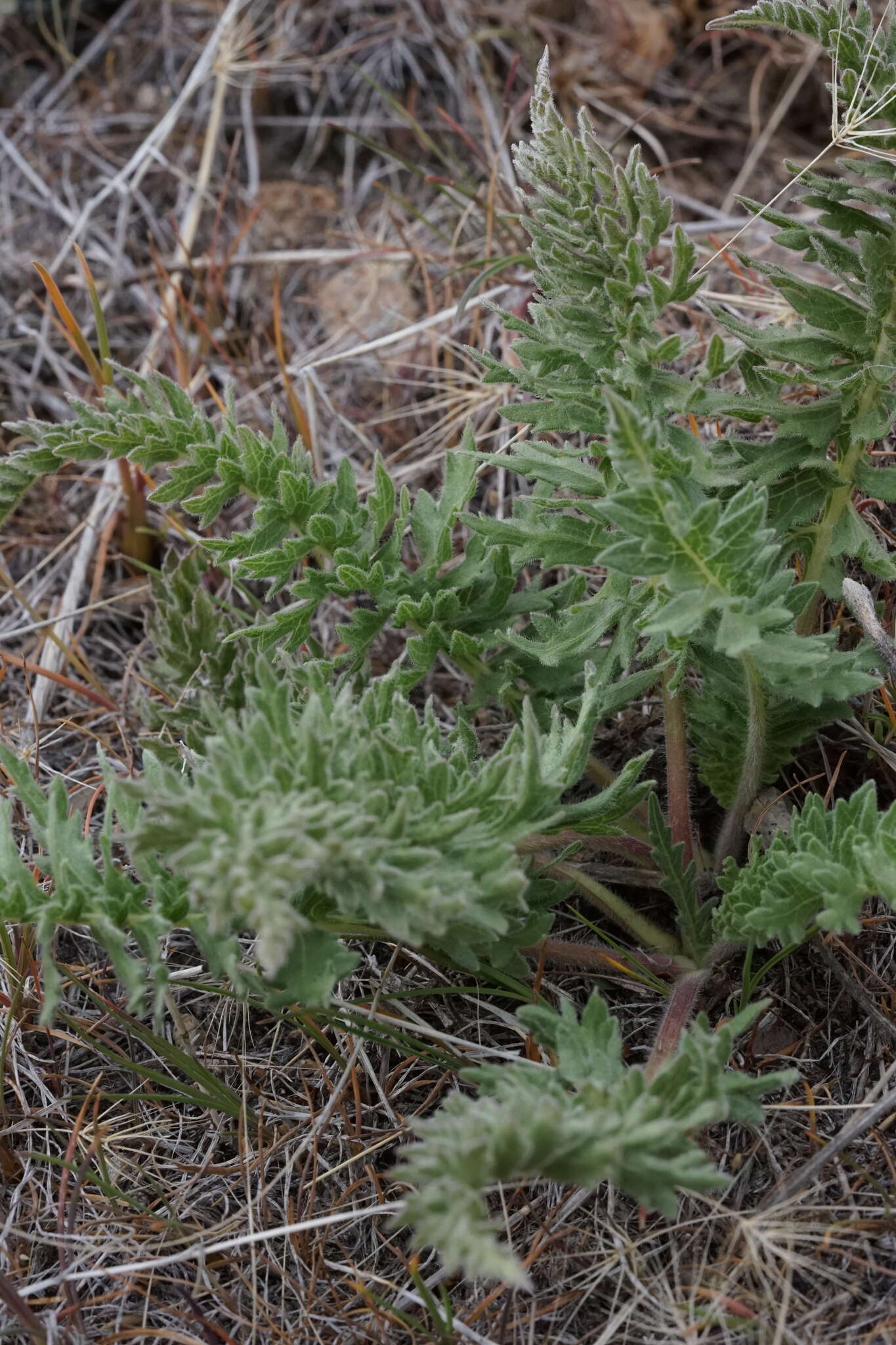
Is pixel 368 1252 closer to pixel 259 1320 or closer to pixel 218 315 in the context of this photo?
pixel 259 1320

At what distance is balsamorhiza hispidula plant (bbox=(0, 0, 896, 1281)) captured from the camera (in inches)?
73.3

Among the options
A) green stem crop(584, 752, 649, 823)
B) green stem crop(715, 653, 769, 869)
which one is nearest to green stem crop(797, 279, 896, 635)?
green stem crop(715, 653, 769, 869)

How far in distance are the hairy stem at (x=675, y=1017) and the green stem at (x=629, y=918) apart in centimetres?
9

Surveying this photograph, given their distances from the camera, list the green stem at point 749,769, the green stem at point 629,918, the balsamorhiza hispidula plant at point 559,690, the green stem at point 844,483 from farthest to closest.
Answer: the green stem at point 629,918
the green stem at point 844,483
the green stem at point 749,769
the balsamorhiza hispidula plant at point 559,690

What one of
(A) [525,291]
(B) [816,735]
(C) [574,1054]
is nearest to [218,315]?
Answer: (A) [525,291]

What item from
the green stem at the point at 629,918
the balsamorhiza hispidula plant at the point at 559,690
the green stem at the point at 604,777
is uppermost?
the balsamorhiza hispidula plant at the point at 559,690

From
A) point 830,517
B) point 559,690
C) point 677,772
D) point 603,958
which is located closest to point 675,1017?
point 603,958

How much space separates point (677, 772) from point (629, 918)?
35cm

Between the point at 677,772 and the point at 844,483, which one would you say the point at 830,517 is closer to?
the point at 844,483

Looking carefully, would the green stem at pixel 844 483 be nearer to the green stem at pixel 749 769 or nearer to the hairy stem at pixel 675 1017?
the green stem at pixel 749 769

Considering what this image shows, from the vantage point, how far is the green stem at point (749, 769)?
2447 mm

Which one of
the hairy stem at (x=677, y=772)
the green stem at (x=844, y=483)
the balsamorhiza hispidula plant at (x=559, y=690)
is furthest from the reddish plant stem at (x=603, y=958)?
the green stem at (x=844, y=483)

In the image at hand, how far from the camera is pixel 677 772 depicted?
276 cm

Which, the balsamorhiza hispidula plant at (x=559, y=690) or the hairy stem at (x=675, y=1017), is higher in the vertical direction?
the balsamorhiza hispidula plant at (x=559, y=690)
